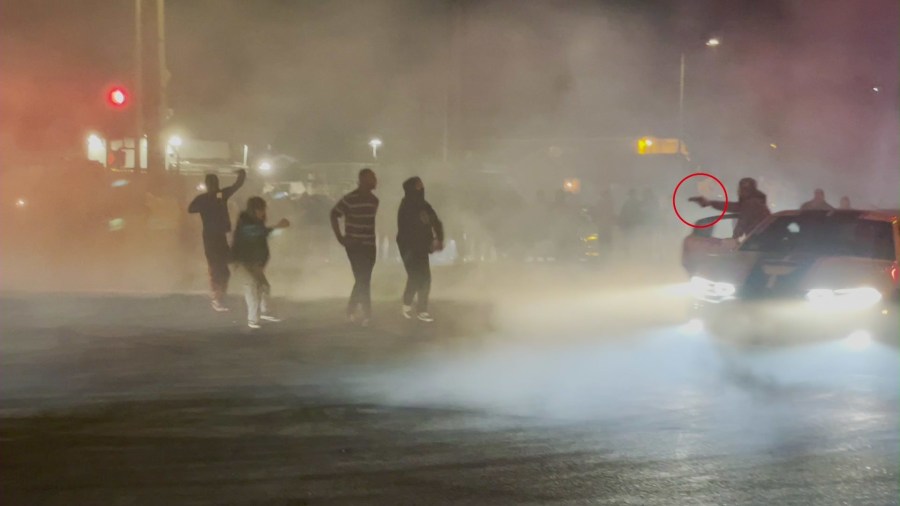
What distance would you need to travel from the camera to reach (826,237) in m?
5.73

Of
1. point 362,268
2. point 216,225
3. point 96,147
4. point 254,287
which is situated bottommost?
point 254,287

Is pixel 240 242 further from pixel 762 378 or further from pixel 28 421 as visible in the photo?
pixel 762 378

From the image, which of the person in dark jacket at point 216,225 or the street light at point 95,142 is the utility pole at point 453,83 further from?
the street light at point 95,142

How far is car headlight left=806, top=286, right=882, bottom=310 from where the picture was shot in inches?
199

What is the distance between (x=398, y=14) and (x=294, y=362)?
4.11 m

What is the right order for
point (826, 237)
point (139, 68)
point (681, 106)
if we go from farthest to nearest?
point (681, 106)
point (139, 68)
point (826, 237)

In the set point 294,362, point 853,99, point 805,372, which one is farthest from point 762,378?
point 853,99

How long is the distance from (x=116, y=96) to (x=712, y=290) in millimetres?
6754

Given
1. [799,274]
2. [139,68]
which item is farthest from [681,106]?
[799,274]

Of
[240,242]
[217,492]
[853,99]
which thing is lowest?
[217,492]

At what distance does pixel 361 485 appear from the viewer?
123 inches

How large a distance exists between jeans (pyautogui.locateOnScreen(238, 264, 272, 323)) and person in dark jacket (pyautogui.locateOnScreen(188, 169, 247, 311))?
672 mm

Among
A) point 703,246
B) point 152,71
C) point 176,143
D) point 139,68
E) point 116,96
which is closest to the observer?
point 703,246

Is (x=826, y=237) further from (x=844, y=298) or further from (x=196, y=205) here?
(x=196, y=205)
